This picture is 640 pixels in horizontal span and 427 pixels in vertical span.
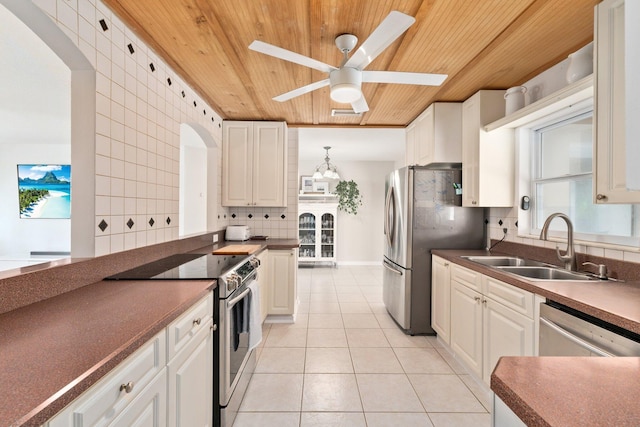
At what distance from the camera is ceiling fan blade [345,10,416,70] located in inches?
51.2

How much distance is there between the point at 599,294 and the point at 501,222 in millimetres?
1480

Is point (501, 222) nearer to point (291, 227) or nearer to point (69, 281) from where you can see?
point (291, 227)

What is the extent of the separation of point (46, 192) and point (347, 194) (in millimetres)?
5091

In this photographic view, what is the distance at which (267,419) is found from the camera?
178 centimetres

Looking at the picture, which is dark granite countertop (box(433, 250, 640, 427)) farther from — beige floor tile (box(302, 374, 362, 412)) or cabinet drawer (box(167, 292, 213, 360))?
beige floor tile (box(302, 374, 362, 412))

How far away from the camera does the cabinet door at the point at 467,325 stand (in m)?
2.08

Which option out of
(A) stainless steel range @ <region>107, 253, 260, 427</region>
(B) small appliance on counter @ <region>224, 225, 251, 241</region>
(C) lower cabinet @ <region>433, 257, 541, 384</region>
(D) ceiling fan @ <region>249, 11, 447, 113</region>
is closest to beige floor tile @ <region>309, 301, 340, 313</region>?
(B) small appliance on counter @ <region>224, 225, 251, 241</region>

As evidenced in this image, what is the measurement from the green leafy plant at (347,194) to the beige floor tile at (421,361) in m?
4.03

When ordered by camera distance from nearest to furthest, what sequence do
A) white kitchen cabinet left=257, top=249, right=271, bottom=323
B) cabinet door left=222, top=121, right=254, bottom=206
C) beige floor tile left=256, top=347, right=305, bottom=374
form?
beige floor tile left=256, top=347, right=305, bottom=374
white kitchen cabinet left=257, top=249, right=271, bottom=323
cabinet door left=222, top=121, right=254, bottom=206

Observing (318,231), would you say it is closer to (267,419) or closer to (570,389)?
(267,419)

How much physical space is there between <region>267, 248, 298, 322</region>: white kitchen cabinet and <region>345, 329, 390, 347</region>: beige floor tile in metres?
0.68

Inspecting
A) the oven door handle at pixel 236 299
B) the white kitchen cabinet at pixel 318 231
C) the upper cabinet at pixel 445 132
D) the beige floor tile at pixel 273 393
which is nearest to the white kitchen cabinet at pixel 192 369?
the oven door handle at pixel 236 299

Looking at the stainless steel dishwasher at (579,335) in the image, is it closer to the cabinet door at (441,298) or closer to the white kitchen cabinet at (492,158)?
the cabinet door at (441,298)

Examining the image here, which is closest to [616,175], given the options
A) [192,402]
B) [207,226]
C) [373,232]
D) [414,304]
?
[414,304]
